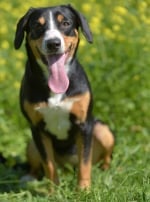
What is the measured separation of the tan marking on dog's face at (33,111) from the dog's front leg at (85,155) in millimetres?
380

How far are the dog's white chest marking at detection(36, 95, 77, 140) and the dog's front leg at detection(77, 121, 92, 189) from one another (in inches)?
5.9

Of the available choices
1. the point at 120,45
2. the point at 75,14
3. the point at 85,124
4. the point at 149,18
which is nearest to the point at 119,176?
the point at 85,124

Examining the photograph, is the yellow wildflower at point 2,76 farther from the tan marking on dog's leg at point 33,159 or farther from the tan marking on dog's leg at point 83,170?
the tan marking on dog's leg at point 83,170

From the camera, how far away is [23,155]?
234 inches

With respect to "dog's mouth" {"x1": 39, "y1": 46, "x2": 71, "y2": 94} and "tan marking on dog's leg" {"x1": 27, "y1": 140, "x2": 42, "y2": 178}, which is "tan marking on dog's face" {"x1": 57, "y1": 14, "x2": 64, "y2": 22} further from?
"tan marking on dog's leg" {"x1": 27, "y1": 140, "x2": 42, "y2": 178}

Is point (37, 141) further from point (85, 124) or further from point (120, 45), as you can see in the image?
point (120, 45)

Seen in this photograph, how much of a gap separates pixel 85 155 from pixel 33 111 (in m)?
0.60

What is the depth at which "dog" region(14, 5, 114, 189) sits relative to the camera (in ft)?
15.3

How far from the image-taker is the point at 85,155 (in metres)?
5.01

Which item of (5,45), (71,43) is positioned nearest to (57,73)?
(71,43)

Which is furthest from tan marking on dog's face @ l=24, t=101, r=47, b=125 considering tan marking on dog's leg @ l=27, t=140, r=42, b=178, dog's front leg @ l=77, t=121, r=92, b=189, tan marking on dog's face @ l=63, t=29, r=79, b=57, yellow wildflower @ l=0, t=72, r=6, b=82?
yellow wildflower @ l=0, t=72, r=6, b=82

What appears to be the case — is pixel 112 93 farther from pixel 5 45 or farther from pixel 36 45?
pixel 36 45

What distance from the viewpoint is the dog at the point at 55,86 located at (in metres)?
4.66

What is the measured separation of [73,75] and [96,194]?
3.71ft
